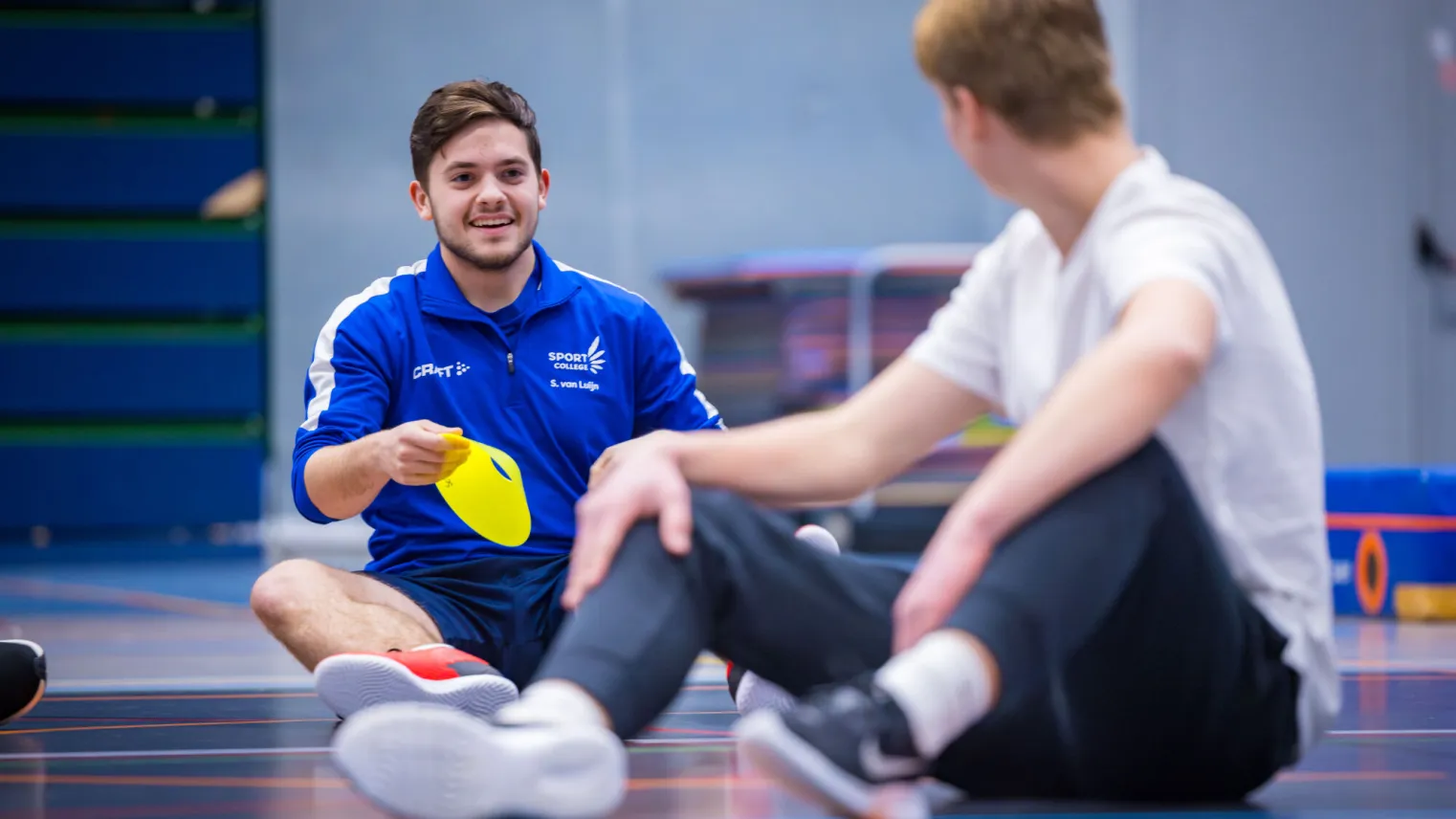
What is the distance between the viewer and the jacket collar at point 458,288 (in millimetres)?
2643

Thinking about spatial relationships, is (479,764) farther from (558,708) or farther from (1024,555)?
(1024,555)

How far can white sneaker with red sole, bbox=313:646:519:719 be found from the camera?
Result: 2162 millimetres

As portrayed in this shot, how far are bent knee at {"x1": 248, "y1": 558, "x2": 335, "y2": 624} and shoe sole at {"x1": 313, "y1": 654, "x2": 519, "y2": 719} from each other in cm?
19

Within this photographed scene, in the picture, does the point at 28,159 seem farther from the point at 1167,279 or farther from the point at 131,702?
the point at 1167,279

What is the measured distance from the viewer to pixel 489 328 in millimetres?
2650

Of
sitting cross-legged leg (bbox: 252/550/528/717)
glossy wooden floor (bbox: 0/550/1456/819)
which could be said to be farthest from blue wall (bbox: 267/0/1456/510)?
sitting cross-legged leg (bbox: 252/550/528/717)

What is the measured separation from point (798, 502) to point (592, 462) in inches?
43.6

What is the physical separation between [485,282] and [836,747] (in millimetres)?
1566

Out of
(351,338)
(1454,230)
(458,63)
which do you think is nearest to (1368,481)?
(1454,230)

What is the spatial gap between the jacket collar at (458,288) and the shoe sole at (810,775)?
4.86 ft

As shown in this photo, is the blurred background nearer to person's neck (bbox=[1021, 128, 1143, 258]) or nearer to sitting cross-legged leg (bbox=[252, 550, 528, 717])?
sitting cross-legged leg (bbox=[252, 550, 528, 717])

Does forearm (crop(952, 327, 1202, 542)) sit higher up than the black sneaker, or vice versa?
forearm (crop(952, 327, 1202, 542))

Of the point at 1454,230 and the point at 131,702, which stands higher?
the point at 1454,230

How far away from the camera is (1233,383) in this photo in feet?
4.66
